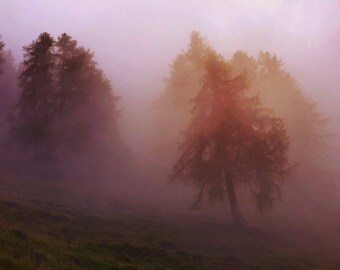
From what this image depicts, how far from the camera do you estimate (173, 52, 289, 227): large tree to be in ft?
96.6

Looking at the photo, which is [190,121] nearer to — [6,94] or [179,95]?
[179,95]

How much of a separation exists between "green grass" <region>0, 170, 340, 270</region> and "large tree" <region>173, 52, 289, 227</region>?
2983mm

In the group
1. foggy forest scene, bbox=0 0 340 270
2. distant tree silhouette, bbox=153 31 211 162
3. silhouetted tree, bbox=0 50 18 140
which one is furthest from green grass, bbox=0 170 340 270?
silhouetted tree, bbox=0 50 18 140

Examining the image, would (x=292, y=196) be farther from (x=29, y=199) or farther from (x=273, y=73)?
(x=29, y=199)

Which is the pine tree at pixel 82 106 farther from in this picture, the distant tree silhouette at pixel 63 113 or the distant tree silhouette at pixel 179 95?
the distant tree silhouette at pixel 179 95

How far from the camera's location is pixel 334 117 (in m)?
109

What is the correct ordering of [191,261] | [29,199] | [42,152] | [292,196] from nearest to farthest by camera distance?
[191,261], [29,199], [42,152], [292,196]

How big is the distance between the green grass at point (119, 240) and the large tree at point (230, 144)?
9.79 ft

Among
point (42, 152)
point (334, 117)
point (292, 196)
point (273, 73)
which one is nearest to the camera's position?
point (42, 152)

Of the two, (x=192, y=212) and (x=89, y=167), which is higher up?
(x=89, y=167)

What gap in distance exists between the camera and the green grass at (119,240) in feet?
55.3

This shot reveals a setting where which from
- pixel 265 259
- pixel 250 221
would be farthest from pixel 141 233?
pixel 250 221

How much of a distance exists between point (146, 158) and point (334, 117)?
2782 inches

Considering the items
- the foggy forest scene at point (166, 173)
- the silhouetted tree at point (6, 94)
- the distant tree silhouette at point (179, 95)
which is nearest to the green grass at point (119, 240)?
the foggy forest scene at point (166, 173)
